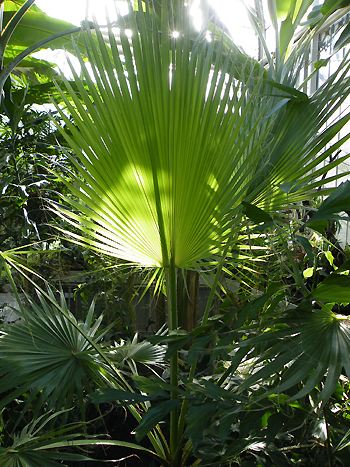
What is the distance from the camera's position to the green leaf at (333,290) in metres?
0.86

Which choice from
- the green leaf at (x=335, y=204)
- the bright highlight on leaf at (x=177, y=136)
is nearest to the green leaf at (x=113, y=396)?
the bright highlight on leaf at (x=177, y=136)

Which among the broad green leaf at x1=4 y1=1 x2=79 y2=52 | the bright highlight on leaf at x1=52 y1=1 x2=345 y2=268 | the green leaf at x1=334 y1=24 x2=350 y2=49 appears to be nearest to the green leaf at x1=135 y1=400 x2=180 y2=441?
the bright highlight on leaf at x1=52 y1=1 x2=345 y2=268

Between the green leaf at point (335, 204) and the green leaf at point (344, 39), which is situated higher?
the green leaf at point (344, 39)

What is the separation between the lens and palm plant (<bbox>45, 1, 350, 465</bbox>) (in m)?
0.99

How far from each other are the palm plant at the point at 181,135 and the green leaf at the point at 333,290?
0.61 ft

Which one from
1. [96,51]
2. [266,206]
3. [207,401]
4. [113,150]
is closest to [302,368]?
[207,401]

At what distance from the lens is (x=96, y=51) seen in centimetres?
102

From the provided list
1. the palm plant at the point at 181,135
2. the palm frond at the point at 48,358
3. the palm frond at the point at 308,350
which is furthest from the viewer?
the palm frond at the point at 48,358

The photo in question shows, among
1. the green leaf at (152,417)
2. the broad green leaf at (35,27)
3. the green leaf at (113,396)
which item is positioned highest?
the broad green leaf at (35,27)

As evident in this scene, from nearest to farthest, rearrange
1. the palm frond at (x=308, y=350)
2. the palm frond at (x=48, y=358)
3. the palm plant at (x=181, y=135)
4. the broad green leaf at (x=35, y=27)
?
the palm frond at (x=308, y=350), the palm plant at (x=181, y=135), the palm frond at (x=48, y=358), the broad green leaf at (x=35, y=27)

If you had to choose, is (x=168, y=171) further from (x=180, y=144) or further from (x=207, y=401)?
(x=207, y=401)

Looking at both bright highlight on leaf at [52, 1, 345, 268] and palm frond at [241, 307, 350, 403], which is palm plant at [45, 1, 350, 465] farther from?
palm frond at [241, 307, 350, 403]

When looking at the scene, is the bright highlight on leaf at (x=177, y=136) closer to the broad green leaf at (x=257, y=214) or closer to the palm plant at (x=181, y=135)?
the palm plant at (x=181, y=135)

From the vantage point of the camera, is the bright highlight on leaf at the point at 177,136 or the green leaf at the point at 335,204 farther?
the bright highlight on leaf at the point at 177,136
